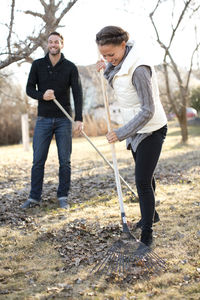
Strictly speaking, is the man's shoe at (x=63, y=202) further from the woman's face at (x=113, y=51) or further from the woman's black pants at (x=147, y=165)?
the woman's face at (x=113, y=51)

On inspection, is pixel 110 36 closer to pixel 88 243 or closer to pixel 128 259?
pixel 128 259

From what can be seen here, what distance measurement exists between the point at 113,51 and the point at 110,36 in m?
0.13

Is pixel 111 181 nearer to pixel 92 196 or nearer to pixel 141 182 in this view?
pixel 92 196

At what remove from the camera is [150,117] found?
313cm

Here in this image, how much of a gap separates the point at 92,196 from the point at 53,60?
2.23 m

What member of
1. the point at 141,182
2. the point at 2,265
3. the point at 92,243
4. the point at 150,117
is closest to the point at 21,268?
Answer: the point at 2,265

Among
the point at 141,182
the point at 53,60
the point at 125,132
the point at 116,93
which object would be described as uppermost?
the point at 53,60

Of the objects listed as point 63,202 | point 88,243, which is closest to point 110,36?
point 88,243

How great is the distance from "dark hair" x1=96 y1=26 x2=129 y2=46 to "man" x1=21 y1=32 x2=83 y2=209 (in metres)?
1.86

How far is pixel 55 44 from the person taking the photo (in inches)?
189

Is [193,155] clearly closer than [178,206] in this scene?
No

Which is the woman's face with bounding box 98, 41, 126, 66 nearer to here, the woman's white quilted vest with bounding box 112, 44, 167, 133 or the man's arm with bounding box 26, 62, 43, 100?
the woman's white quilted vest with bounding box 112, 44, 167, 133

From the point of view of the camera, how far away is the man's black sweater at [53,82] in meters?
4.99

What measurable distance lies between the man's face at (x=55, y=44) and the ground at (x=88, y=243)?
2.09m
